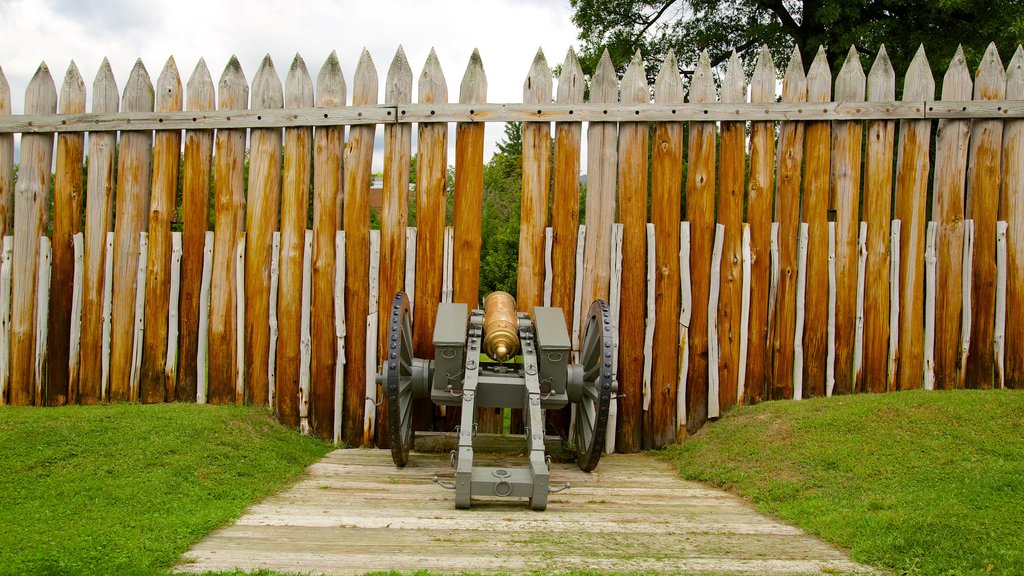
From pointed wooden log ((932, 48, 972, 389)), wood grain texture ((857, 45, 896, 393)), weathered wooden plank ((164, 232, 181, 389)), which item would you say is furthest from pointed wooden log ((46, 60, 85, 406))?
pointed wooden log ((932, 48, 972, 389))

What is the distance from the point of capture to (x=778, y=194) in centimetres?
662

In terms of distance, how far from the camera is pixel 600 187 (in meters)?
6.62

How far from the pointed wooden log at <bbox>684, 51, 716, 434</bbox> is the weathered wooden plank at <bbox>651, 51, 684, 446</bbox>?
0.34 ft

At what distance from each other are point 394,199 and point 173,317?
199cm

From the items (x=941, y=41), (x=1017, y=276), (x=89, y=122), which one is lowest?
(x=1017, y=276)

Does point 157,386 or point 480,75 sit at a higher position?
point 480,75

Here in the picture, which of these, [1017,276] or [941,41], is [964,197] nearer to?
[1017,276]

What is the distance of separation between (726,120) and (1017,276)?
8.43 ft

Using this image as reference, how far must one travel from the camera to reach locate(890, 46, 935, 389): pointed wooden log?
660 centimetres

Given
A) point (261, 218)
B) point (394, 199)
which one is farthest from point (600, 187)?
point (261, 218)

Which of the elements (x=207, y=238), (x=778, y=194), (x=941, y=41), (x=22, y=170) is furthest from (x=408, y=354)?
(x=941, y=41)

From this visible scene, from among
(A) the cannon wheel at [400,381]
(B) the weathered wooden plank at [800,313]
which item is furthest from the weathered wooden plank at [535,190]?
(B) the weathered wooden plank at [800,313]

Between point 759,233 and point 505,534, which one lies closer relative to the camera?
point 505,534

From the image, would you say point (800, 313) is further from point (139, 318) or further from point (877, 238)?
point (139, 318)
